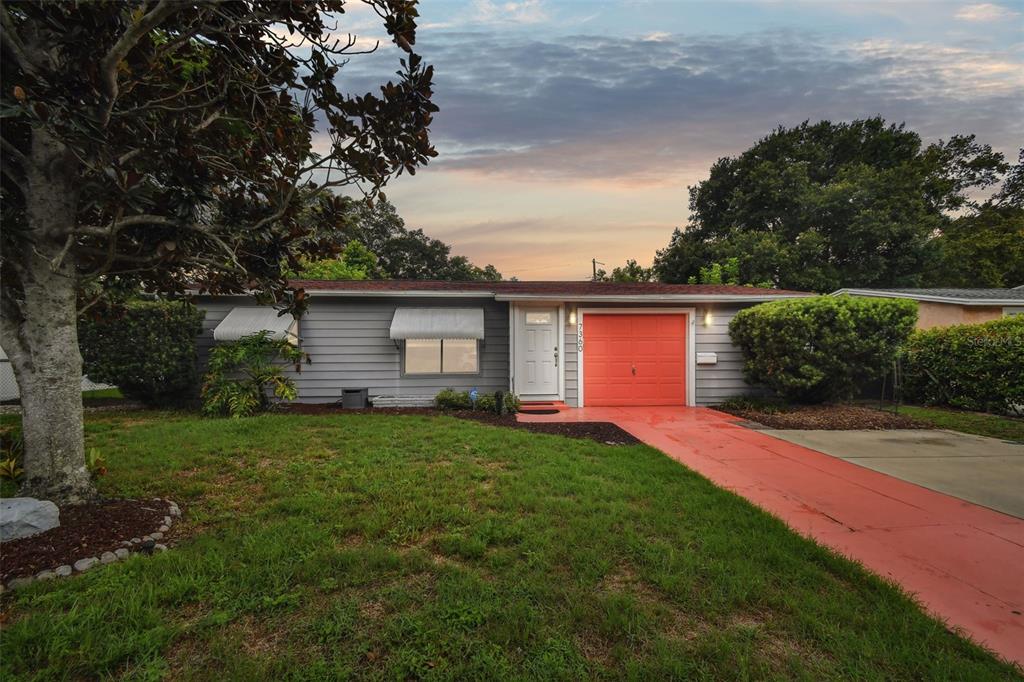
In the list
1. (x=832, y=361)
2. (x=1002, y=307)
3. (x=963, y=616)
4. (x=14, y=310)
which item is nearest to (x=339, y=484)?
(x=14, y=310)

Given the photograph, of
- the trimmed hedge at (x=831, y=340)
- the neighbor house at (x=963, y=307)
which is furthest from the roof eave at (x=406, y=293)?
the neighbor house at (x=963, y=307)

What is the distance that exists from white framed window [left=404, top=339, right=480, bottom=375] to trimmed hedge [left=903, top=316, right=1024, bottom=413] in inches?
400

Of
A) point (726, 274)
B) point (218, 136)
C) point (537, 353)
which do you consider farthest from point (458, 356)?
point (726, 274)

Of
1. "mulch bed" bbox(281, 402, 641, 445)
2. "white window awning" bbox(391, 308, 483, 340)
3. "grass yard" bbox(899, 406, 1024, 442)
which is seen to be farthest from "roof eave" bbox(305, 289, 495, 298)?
"grass yard" bbox(899, 406, 1024, 442)

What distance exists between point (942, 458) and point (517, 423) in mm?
5741

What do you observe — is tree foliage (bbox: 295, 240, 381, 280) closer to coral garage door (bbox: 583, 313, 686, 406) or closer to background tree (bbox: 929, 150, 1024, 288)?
coral garage door (bbox: 583, 313, 686, 406)

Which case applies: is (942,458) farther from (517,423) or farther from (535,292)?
(535,292)

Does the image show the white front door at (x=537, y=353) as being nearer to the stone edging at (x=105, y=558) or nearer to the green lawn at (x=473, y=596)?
the green lawn at (x=473, y=596)

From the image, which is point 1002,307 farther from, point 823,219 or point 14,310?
point 14,310

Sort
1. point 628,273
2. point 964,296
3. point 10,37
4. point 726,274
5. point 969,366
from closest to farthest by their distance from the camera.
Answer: point 10,37 < point 969,366 < point 964,296 < point 726,274 < point 628,273

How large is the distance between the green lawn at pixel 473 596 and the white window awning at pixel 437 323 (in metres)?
5.06

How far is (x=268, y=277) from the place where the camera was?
354 centimetres

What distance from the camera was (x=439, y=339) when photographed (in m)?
9.33

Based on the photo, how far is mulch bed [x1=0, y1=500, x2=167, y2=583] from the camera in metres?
2.58
